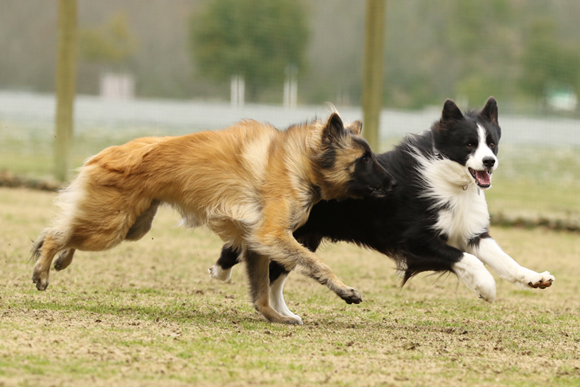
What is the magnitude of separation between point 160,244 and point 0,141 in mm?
6446

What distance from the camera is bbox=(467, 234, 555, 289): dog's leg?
4488 mm

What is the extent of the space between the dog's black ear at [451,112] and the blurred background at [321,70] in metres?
5.80

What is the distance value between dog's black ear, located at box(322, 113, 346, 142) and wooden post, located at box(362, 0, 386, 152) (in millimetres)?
6163

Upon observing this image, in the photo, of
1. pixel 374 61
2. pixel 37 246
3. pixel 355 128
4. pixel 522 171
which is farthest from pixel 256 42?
pixel 37 246

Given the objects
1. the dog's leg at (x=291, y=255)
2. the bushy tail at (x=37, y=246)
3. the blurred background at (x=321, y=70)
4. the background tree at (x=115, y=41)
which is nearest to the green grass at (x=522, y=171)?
the blurred background at (x=321, y=70)

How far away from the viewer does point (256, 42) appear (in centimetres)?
1151

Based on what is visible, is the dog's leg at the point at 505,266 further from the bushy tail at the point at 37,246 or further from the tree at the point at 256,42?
the tree at the point at 256,42

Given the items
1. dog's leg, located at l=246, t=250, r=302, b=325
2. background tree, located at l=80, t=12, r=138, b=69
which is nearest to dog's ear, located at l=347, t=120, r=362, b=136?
dog's leg, located at l=246, t=250, r=302, b=325

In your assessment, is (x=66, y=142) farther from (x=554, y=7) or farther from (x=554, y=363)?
(x=554, y=363)

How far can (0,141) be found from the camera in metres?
12.8

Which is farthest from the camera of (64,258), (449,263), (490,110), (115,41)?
(115,41)

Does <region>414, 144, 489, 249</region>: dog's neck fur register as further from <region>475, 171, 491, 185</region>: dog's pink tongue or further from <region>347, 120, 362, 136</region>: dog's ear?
<region>347, 120, 362, 136</region>: dog's ear

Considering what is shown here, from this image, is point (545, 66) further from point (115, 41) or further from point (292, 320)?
point (292, 320)

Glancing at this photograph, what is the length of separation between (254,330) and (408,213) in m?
1.33
